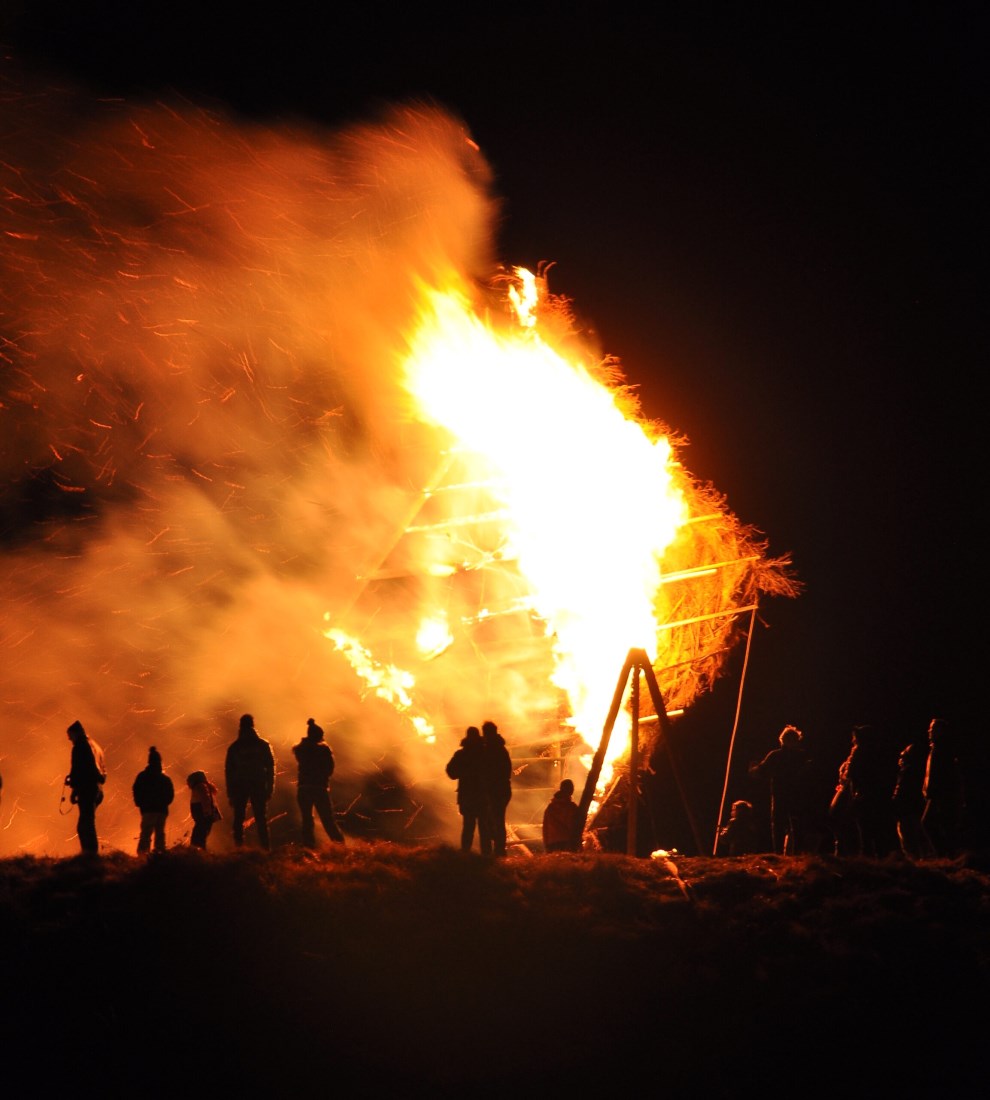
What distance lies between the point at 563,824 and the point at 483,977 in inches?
174

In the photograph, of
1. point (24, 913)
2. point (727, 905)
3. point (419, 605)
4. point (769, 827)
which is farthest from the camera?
point (419, 605)

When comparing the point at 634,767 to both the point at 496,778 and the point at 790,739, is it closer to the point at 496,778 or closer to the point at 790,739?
the point at 790,739

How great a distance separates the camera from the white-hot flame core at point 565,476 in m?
18.2

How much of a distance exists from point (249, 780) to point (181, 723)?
30.8 ft

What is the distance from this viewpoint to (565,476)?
61.4ft

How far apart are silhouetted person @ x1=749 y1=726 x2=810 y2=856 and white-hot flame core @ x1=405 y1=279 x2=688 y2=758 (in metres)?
3.73

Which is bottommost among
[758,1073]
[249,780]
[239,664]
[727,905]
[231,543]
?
[758,1073]

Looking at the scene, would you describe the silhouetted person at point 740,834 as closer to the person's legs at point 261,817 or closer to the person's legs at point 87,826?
the person's legs at point 261,817

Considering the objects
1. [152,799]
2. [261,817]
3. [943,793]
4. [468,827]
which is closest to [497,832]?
[468,827]

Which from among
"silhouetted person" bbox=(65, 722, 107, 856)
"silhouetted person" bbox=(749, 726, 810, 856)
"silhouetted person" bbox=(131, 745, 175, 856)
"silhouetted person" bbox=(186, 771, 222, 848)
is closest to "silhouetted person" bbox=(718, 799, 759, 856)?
"silhouetted person" bbox=(749, 726, 810, 856)

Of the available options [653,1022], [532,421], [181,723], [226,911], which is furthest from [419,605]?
[653,1022]

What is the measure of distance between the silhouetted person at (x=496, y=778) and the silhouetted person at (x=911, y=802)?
401 cm

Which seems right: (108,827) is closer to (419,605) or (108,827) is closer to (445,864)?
(419,605)

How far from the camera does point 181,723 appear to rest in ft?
72.0
